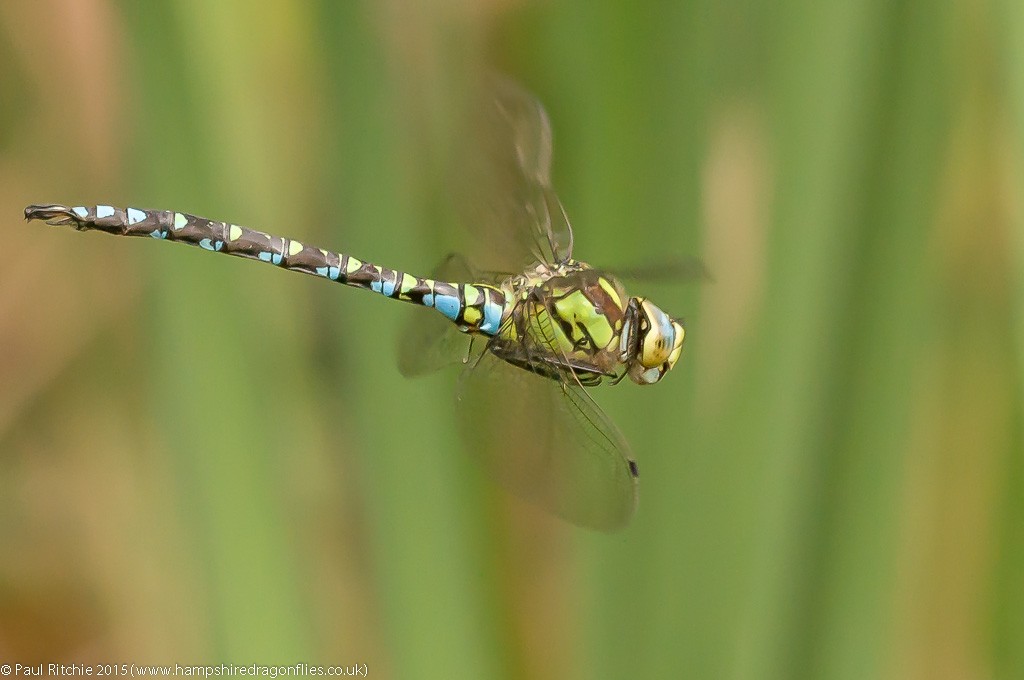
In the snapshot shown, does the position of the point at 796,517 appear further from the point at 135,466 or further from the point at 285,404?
the point at 135,466

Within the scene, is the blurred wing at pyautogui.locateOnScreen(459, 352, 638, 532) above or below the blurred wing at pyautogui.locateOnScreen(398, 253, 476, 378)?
below

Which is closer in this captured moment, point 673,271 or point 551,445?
point 673,271

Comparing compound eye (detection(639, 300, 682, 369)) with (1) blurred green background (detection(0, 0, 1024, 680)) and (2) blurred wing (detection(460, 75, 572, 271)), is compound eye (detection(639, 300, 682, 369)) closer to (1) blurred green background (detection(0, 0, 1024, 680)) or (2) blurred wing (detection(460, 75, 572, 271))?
(1) blurred green background (detection(0, 0, 1024, 680))

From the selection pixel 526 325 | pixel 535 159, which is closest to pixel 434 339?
pixel 526 325

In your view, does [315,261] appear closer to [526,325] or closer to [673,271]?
[526,325]

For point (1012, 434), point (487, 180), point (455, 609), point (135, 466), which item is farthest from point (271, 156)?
point (1012, 434)

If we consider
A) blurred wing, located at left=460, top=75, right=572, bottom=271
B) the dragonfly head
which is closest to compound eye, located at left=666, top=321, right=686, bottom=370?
the dragonfly head

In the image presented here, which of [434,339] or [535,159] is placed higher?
[535,159]
